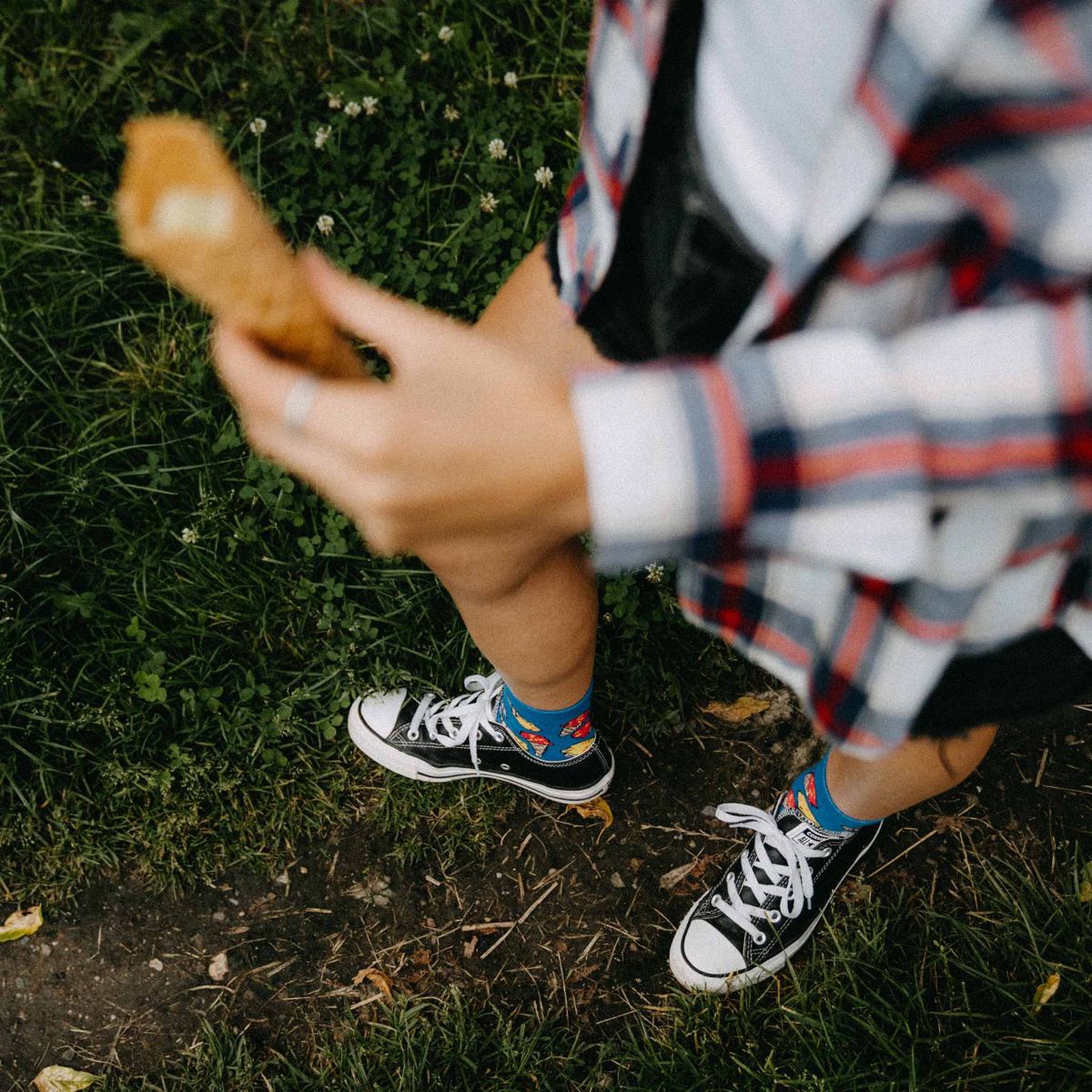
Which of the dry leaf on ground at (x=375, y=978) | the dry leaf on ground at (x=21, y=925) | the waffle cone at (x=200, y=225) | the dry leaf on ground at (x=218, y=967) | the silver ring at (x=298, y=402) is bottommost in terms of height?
the dry leaf on ground at (x=21, y=925)

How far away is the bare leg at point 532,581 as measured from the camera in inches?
47.9

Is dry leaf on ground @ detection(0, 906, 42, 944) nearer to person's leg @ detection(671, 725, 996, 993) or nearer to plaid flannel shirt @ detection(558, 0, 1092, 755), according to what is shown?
person's leg @ detection(671, 725, 996, 993)

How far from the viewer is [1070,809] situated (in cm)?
209

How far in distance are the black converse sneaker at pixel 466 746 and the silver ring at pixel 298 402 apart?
1.31 metres

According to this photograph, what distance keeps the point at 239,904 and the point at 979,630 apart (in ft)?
5.88

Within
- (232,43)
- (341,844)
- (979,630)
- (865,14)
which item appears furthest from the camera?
(232,43)

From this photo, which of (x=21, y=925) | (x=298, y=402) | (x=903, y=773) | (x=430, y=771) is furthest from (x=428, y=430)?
(x=21, y=925)

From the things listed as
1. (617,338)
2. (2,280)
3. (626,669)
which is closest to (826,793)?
(626,669)

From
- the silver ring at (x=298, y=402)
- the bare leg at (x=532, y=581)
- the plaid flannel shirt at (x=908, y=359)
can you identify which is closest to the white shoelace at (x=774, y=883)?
the bare leg at (x=532, y=581)

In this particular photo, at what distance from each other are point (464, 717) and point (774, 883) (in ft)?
2.46

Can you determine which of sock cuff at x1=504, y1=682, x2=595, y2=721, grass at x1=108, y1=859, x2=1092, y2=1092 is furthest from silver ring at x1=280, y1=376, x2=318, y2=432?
grass at x1=108, y1=859, x2=1092, y2=1092

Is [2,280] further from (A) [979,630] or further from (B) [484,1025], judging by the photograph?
(A) [979,630]

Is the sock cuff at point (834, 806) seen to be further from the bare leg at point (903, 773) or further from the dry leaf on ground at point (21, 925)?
the dry leaf on ground at point (21, 925)

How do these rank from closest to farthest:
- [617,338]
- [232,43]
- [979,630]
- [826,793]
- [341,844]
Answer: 1. [979,630]
2. [617,338]
3. [826,793]
4. [341,844]
5. [232,43]
